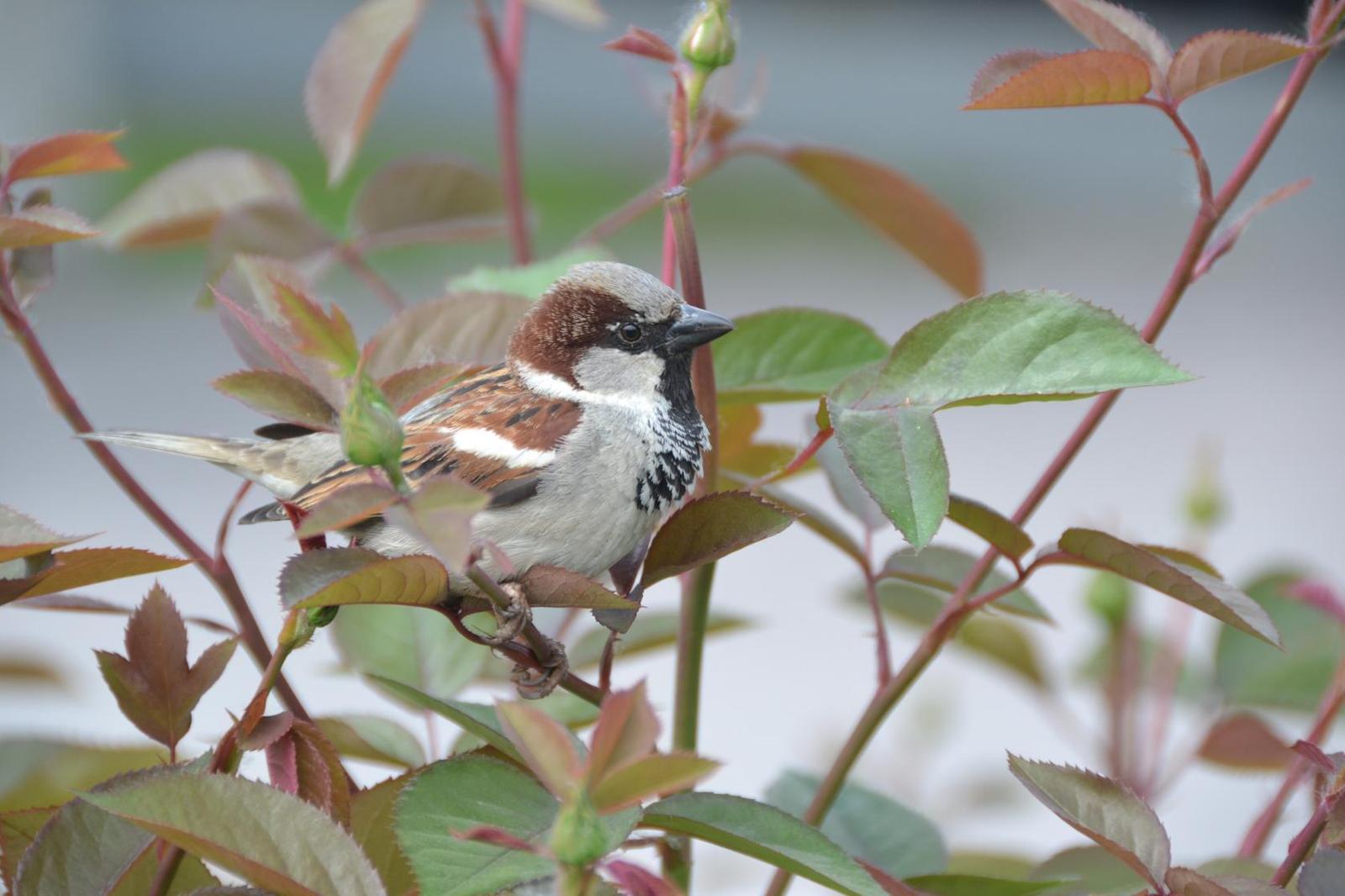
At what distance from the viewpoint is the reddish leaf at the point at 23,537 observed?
766 mm

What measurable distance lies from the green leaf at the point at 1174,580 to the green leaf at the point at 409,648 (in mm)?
478

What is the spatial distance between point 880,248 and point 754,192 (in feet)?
4.08

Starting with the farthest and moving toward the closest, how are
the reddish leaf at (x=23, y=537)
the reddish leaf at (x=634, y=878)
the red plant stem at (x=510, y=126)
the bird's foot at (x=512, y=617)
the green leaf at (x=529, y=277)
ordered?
the red plant stem at (x=510, y=126)
the green leaf at (x=529, y=277)
the bird's foot at (x=512, y=617)
the reddish leaf at (x=23, y=537)
the reddish leaf at (x=634, y=878)

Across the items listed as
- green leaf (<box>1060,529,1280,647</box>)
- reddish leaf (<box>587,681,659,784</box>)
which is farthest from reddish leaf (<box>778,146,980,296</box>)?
reddish leaf (<box>587,681,659,784</box>)

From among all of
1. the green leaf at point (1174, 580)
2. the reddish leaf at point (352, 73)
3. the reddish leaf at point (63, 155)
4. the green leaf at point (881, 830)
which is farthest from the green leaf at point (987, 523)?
the reddish leaf at point (352, 73)

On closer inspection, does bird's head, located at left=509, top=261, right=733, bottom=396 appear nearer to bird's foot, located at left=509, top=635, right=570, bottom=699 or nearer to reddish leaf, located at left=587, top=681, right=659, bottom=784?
bird's foot, located at left=509, top=635, right=570, bottom=699

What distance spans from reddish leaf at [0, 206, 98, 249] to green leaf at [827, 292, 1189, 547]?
47cm

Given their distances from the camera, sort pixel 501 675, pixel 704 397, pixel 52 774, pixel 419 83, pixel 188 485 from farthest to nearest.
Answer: pixel 419 83 → pixel 188 485 → pixel 501 675 → pixel 52 774 → pixel 704 397

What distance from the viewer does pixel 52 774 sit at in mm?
1091

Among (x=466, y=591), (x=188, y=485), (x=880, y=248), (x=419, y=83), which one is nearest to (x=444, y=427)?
(x=466, y=591)

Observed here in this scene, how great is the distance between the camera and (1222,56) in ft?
2.99

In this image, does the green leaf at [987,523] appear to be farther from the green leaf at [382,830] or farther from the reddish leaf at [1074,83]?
the green leaf at [382,830]

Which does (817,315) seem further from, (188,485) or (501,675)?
(188,485)

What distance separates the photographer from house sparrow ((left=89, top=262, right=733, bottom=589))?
52.1 inches
